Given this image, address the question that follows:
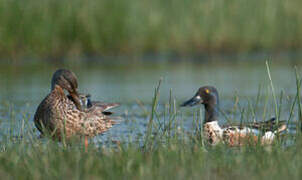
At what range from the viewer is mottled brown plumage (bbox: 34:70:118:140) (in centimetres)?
730

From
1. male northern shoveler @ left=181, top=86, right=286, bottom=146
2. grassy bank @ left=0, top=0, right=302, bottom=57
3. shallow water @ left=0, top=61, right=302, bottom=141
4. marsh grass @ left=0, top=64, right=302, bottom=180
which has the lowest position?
marsh grass @ left=0, top=64, right=302, bottom=180

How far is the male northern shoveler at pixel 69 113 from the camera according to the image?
7.30 m

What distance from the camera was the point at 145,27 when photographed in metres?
17.0

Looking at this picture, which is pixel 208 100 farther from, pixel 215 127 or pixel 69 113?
pixel 69 113

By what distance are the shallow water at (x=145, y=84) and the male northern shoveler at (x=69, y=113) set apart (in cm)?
48

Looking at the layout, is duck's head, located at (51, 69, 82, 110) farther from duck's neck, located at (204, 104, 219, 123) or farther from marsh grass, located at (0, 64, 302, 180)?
marsh grass, located at (0, 64, 302, 180)

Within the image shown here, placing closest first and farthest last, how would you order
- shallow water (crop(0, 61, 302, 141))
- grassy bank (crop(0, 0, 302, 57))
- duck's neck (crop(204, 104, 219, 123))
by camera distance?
1. duck's neck (crop(204, 104, 219, 123))
2. shallow water (crop(0, 61, 302, 141))
3. grassy bank (crop(0, 0, 302, 57))

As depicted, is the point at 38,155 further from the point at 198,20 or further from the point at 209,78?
the point at 198,20

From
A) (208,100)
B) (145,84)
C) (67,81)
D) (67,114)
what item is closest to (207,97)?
(208,100)

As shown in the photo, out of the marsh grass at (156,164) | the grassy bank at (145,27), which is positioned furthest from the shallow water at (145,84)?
the marsh grass at (156,164)

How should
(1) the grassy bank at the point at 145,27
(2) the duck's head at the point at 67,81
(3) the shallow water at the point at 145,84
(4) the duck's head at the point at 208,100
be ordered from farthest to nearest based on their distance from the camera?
(1) the grassy bank at the point at 145,27
(3) the shallow water at the point at 145,84
(4) the duck's head at the point at 208,100
(2) the duck's head at the point at 67,81

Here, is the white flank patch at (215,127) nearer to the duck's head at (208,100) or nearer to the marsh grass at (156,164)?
the duck's head at (208,100)

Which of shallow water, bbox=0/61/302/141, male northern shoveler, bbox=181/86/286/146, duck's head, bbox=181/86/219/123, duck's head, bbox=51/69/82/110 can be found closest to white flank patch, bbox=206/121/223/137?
male northern shoveler, bbox=181/86/286/146

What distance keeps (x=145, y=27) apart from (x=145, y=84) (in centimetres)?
422
